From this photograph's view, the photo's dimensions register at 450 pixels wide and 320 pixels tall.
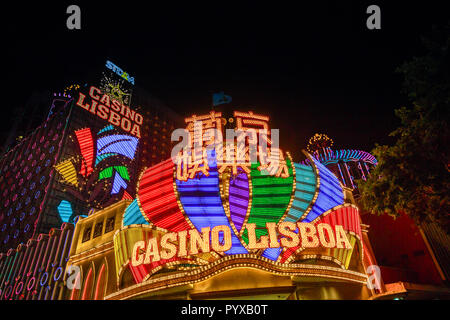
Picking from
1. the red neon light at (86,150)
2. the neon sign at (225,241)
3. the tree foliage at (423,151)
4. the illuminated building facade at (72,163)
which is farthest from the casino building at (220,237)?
the red neon light at (86,150)

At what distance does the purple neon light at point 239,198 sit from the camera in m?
14.9

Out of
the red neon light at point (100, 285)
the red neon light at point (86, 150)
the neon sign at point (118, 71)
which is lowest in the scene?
the red neon light at point (100, 285)

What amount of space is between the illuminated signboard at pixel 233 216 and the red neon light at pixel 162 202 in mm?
43

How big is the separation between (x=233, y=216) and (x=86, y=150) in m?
27.6

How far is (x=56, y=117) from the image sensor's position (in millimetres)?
48312

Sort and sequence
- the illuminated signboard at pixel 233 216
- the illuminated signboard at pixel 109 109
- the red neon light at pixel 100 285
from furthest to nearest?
the illuminated signboard at pixel 109 109
the red neon light at pixel 100 285
the illuminated signboard at pixel 233 216

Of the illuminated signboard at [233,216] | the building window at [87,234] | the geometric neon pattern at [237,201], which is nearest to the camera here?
the illuminated signboard at [233,216]

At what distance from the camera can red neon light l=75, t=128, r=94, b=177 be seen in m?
37.3

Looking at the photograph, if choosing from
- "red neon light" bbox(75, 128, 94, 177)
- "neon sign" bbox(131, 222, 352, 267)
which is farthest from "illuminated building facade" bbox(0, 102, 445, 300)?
"red neon light" bbox(75, 128, 94, 177)

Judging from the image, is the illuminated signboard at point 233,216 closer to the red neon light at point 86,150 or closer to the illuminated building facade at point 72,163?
the illuminated building facade at point 72,163

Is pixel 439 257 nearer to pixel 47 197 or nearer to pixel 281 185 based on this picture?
pixel 281 185

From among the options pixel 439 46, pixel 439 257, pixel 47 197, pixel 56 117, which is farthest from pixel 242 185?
pixel 56 117

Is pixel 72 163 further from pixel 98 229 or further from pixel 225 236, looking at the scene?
pixel 225 236

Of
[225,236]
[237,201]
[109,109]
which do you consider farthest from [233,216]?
[109,109]
